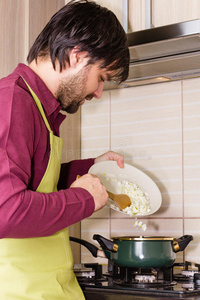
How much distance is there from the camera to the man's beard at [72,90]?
122cm

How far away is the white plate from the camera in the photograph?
60.9 inches

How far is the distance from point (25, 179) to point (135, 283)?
0.57 m

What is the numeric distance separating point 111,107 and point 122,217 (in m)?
0.45

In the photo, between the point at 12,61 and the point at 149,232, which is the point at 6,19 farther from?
the point at 149,232

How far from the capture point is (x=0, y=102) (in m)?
1.04

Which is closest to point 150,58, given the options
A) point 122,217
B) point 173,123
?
point 173,123

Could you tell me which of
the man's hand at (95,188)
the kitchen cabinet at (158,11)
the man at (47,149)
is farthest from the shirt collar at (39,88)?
the kitchen cabinet at (158,11)

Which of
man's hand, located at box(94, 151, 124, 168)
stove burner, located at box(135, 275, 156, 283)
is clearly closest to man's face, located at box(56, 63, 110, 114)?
man's hand, located at box(94, 151, 124, 168)

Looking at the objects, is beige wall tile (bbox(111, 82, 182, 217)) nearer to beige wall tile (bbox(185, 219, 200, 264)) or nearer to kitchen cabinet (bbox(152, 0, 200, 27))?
beige wall tile (bbox(185, 219, 200, 264))

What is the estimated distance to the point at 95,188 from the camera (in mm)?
1129

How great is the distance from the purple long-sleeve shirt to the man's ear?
0.13m

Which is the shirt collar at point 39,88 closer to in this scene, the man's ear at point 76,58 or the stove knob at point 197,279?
the man's ear at point 76,58

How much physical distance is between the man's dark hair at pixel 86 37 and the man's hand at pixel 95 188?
29cm

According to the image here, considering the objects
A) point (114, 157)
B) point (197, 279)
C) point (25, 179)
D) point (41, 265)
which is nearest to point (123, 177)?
point (114, 157)
